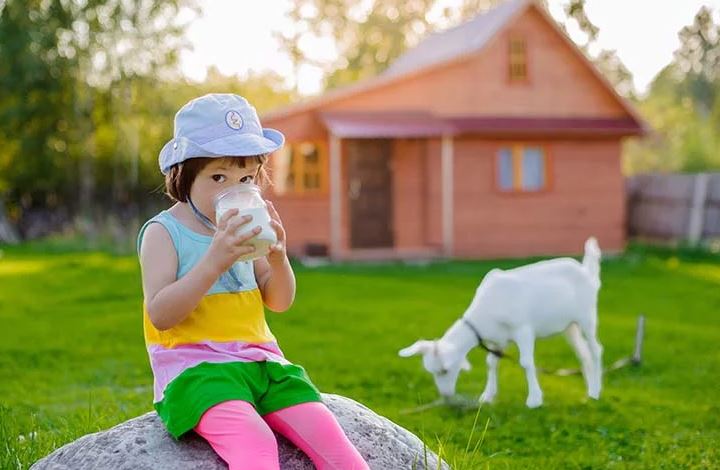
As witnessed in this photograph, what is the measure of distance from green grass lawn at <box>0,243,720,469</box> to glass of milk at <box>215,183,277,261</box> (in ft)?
4.28

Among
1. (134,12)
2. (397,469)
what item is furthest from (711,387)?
(134,12)

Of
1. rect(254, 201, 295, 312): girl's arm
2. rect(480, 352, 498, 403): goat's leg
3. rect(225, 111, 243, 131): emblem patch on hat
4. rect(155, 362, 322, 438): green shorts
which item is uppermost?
rect(225, 111, 243, 131): emblem patch on hat

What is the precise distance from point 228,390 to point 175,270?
481mm

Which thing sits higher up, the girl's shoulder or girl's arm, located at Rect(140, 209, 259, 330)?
the girl's shoulder

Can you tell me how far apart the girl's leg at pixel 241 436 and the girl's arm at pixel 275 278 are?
529 millimetres

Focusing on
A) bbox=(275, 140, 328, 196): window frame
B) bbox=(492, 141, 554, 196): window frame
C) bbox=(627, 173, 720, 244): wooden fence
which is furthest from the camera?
bbox=(627, 173, 720, 244): wooden fence

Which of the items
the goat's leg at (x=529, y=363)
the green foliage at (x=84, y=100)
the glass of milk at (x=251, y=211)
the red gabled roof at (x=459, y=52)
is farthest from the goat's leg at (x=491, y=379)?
the green foliage at (x=84, y=100)

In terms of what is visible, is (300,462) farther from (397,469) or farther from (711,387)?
(711,387)

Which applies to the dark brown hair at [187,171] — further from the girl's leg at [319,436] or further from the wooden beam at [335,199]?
the wooden beam at [335,199]

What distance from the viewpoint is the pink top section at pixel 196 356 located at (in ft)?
12.5

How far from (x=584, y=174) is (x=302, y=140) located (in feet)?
21.9

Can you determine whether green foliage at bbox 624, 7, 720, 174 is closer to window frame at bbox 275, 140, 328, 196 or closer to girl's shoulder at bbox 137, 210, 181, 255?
window frame at bbox 275, 140, 328, 196

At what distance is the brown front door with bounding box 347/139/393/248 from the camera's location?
77.8 ft

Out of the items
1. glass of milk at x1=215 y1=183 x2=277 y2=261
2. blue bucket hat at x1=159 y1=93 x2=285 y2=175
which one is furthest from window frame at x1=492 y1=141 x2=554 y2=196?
glass of milk at x1=215 y1=183 x2=277 y2=261
